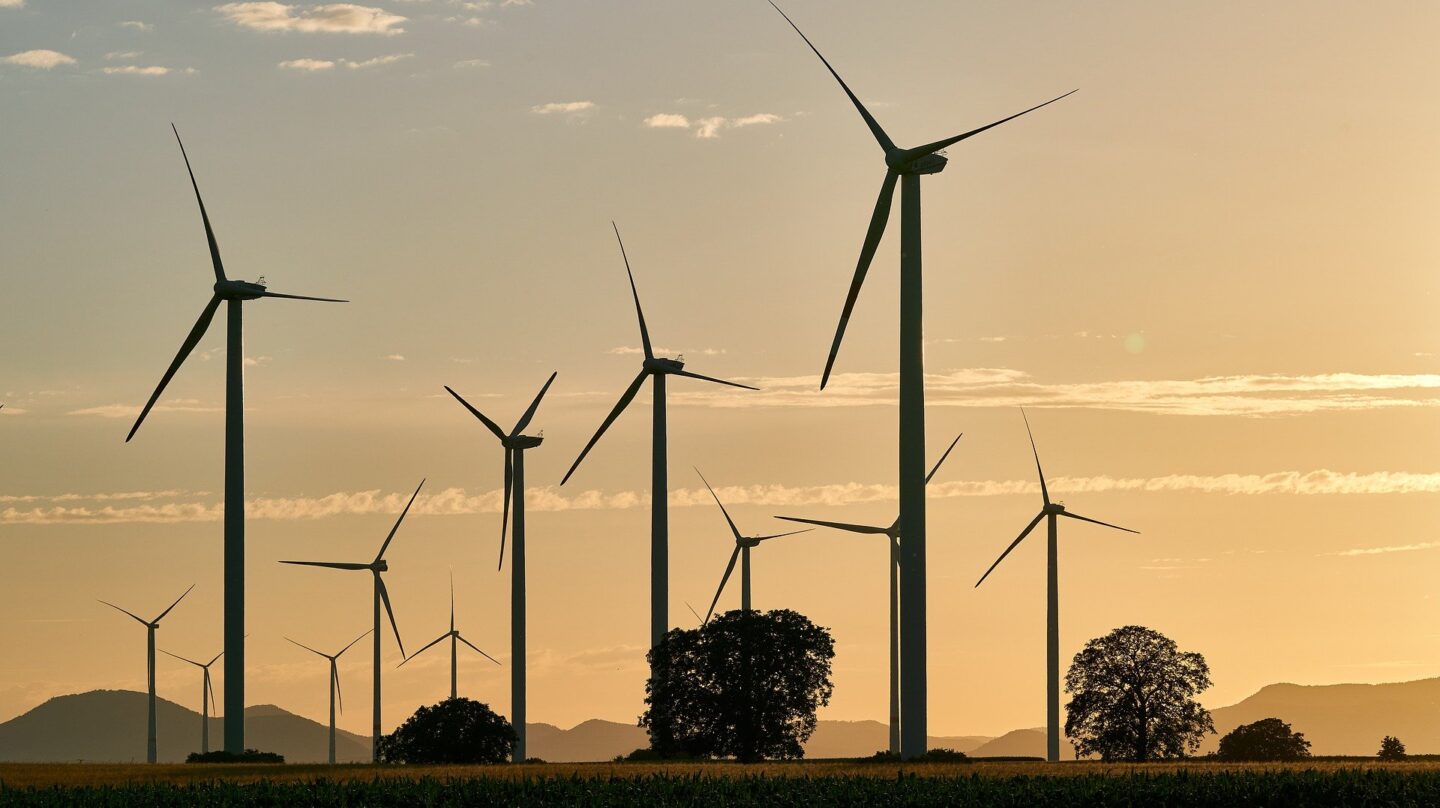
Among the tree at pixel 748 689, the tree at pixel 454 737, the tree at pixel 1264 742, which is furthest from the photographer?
the tree at pixel 1264 742

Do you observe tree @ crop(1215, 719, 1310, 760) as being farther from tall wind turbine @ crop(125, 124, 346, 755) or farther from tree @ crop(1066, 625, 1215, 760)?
tall wind turbine @ crop(125, 124, 346, 755)

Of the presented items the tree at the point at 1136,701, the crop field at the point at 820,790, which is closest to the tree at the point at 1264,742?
the tree at the point at 1136,701

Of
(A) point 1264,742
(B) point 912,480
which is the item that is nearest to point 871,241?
(B) point 912,480

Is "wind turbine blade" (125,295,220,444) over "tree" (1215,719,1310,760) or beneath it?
over

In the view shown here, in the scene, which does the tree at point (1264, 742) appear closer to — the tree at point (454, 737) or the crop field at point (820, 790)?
the tree at point (454, 737)

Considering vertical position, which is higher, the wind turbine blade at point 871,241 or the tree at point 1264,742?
the wind turbine blade at point 871,241

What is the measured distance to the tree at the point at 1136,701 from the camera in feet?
491

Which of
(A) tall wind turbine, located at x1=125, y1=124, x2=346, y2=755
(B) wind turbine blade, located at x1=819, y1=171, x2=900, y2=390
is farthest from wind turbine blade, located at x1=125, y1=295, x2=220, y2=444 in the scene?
(B) wind turbine blade, located at x1=819, y1=171, x2=900, y2=390

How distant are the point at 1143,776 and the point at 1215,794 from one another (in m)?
3.90

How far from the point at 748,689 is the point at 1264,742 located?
59041 millimetres

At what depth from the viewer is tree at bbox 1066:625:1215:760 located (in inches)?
5896

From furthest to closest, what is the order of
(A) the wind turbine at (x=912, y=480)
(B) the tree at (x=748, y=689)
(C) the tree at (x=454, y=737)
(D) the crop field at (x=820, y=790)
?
(C) the tree at (x=454, y=737), (B) the tree at (x=748, y=689), (A) the wind turbine at (x=912, y=480), (D) the crop field at (x=820, y=790)

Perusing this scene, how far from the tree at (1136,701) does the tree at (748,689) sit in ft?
130

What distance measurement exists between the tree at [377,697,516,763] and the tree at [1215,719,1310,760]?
5941cm
